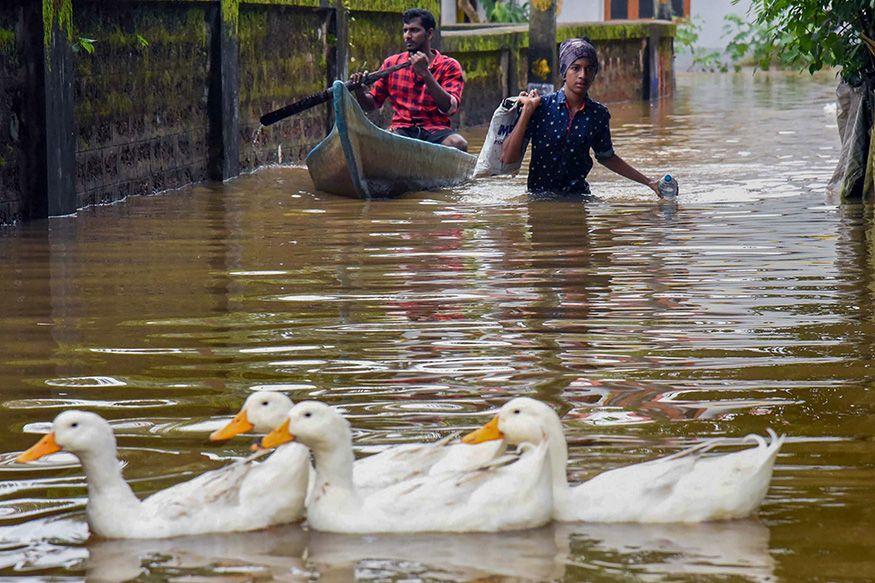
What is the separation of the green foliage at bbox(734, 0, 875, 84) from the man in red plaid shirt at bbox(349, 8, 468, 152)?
311 cm

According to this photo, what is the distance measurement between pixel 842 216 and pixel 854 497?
6811 mm

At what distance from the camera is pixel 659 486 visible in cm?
468

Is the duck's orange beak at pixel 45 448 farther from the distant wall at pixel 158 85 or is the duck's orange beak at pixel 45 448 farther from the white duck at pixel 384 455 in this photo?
the distant wall at pixel 158 85

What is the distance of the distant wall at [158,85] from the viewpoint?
11328mm

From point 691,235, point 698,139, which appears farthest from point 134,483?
point 698,139

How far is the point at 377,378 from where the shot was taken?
6.27 m

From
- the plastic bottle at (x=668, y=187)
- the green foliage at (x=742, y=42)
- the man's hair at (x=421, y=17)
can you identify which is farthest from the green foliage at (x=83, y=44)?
the green foliage at (x=742, y=42)

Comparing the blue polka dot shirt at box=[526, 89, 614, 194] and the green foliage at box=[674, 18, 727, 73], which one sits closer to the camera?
the blue polka dot shirt at box=[526, 89, 614, 194]

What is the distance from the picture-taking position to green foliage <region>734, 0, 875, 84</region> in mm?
11172

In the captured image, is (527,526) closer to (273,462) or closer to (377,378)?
(273,462)

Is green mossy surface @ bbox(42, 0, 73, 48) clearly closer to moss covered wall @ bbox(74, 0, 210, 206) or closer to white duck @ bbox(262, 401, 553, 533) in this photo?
moss covered wall @ bbox(74, 0, 210, 206)

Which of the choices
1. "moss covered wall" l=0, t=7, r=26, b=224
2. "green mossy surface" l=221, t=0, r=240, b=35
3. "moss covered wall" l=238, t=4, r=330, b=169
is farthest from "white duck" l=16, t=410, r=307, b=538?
"moss covered wall" l=238, t=4, r=330, b=169

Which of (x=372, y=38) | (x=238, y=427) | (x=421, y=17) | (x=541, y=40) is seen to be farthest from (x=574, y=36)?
(x=238, y=427)

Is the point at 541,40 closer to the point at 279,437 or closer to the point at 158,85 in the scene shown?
the point at 158,85
